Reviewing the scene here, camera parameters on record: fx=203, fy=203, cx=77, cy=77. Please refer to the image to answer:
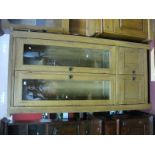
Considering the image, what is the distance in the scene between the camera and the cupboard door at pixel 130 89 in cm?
156

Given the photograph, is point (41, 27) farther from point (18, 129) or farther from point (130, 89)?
point (130, 89)

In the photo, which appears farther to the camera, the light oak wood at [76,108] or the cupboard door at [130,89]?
the cupboard door at [130,89]

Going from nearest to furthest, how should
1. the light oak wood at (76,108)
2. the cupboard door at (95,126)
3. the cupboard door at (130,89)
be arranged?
1. the light oak wood at (76,108)
2. the cupboard door at (95,126)
3. the cupboard door at (130,89)

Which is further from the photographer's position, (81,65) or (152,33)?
(152,33)

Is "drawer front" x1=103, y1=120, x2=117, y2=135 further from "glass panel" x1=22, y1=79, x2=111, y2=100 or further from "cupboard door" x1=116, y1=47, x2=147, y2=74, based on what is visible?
"cupboard door" x1=116, y1=47, x2=147, y2=74

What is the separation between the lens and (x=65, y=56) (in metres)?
1.46

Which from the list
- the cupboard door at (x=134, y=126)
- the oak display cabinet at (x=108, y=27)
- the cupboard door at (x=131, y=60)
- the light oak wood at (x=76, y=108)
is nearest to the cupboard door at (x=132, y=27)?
the oak display cabinet at (x=108, y=27)

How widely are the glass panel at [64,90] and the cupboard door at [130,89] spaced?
9 centimetres

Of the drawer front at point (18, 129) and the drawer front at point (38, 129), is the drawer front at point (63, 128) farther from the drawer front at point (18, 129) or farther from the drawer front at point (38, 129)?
the drawer front at point (18, 129)
